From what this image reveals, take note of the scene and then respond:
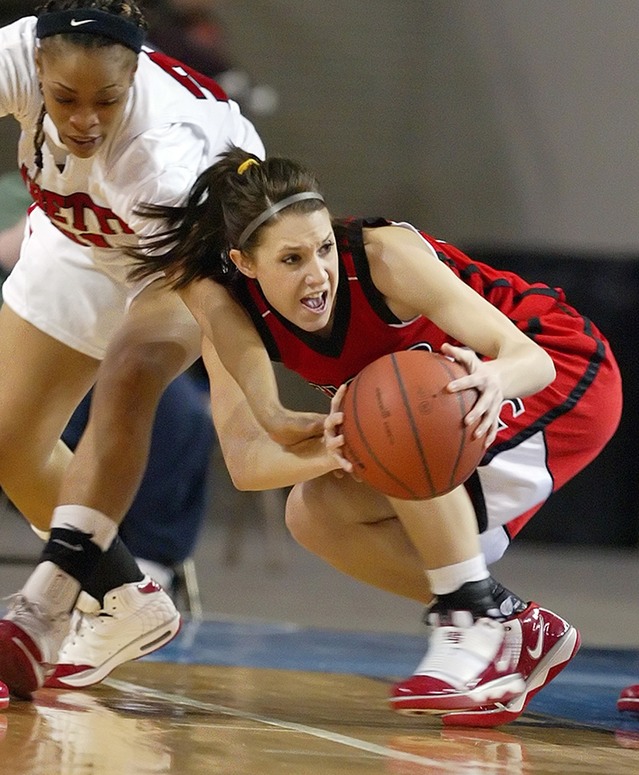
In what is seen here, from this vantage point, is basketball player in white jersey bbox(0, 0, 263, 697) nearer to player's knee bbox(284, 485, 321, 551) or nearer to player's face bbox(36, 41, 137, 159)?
player's face bbox(36, 41, 137, 159)

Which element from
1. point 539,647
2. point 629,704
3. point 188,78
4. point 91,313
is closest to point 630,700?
point 629,704

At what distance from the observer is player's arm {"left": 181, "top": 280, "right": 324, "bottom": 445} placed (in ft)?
8.00

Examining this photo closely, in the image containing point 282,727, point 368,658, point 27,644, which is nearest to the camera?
point 282,727

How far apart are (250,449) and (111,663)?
0.58 metres

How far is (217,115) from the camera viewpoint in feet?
9.23

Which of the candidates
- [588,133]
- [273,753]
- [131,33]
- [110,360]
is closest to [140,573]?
[110,360]

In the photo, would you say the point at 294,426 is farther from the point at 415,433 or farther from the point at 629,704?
the point at 629,704

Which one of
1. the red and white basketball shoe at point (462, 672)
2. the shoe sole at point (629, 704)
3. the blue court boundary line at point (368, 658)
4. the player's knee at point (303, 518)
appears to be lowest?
the blue court boundary line at point (368, 658)

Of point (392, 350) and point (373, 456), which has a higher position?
point (392, 350)

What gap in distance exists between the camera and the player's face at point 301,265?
242 cm

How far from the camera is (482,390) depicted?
2230 millimetres

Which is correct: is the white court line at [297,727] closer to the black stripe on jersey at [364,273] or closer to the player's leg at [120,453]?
the player's leg at [120,453]

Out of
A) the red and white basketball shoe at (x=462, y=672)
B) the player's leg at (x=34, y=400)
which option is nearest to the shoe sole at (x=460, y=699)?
the red and white basketball shoe at (x=462, y=672)

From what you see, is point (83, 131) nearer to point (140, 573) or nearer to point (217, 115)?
point (217, 115)
